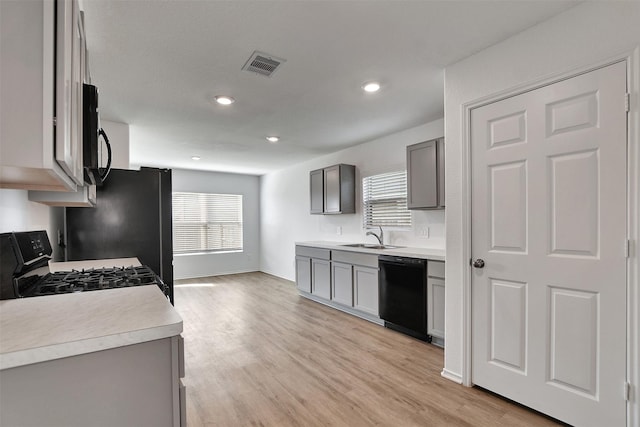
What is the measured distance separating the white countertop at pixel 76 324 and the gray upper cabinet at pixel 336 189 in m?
3.53

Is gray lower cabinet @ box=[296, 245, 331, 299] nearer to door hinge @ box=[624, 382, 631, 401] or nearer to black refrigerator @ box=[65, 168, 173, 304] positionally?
black refrigerator @ box=[65, 168, 173, 304]

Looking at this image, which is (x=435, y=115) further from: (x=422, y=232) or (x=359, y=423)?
(x=359, y=423)

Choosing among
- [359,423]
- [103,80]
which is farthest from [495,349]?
[103,80]

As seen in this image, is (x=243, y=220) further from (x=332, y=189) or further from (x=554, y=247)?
(x=554, y=247)

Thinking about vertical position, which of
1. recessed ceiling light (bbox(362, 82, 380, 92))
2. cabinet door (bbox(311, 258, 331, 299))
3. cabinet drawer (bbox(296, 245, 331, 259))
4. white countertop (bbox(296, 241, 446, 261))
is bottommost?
cabinet door (bbox(311, 258, 331, 299))

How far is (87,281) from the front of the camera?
5.69 ft

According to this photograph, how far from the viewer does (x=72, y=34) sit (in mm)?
1030

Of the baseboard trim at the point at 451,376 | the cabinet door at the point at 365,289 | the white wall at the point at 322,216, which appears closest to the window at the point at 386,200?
the white wall at the point at 322,216

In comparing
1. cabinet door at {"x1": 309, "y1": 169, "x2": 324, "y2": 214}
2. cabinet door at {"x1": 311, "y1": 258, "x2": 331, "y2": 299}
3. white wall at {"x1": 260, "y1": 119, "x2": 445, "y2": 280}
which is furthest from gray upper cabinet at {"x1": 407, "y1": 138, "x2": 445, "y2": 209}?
cabinet door at {"x1": 309, "y1": 169, "x2": 324, "y2": 214}

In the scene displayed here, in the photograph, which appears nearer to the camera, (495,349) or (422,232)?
(495,349)

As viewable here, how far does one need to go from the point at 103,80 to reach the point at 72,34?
177 centimetres

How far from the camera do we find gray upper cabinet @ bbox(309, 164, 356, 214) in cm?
473

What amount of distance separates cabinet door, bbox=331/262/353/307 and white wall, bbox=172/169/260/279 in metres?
3.65

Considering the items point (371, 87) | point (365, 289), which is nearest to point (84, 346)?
point (371, 87)
